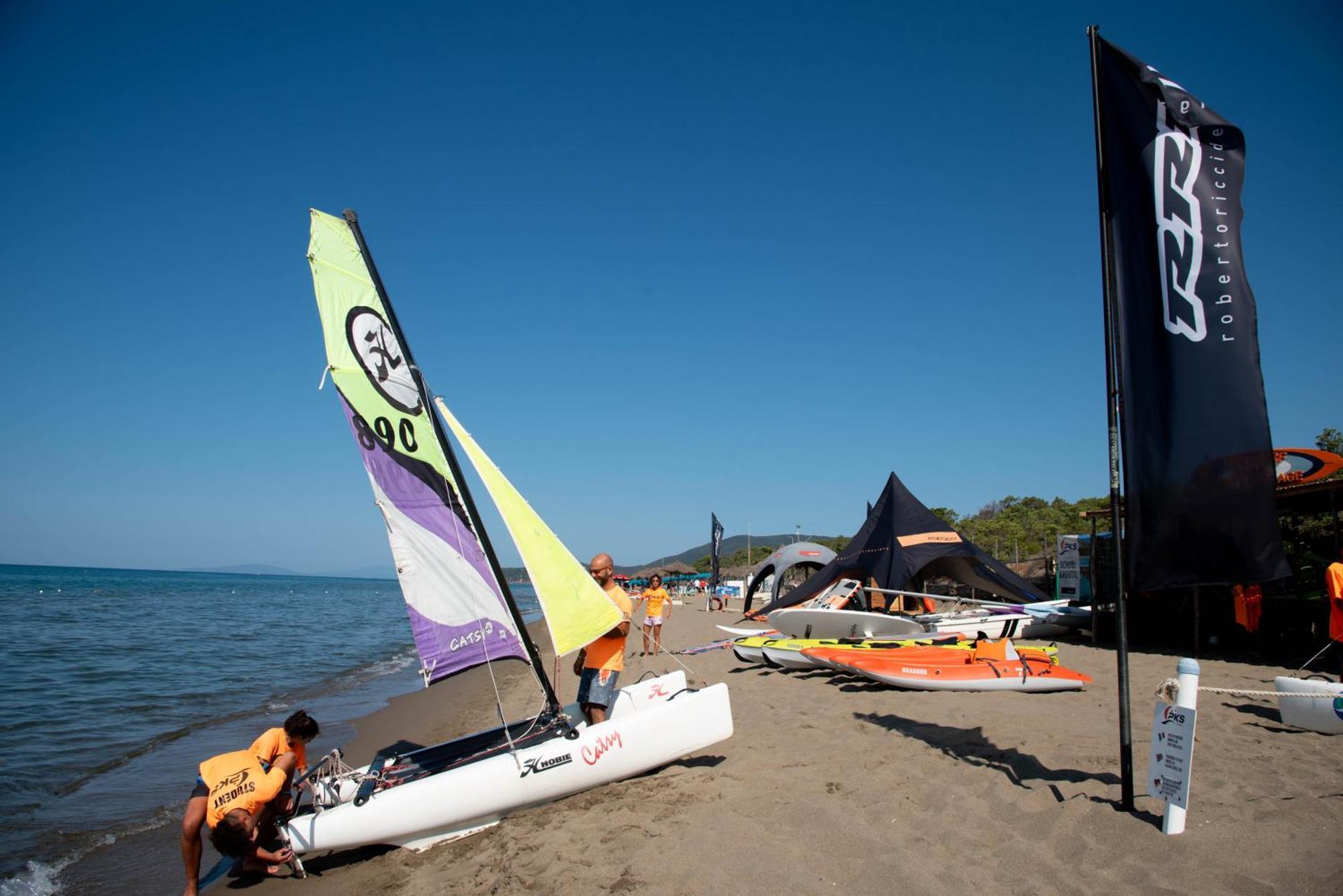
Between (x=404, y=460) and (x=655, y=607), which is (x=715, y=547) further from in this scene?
(x=404, y=460)

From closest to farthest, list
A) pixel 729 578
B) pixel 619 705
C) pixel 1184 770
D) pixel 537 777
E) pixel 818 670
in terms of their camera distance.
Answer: pixel 1184 770, pixel 537 777, pixel 619 705, pixel 818 670, pixel 729 578

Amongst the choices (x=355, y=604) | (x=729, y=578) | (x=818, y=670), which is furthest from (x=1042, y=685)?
(x=355, y=604)

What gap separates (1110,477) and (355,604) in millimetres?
52087

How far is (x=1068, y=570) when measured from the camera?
19.0m

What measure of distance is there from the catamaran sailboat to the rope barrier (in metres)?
2.89

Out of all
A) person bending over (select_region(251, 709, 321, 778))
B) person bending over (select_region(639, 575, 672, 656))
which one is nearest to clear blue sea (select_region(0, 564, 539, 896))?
person bending over (select_region(251, 709, 321, 778))

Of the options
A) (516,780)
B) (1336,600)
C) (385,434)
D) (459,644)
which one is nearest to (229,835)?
(516,780)

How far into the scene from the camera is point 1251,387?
379 cm

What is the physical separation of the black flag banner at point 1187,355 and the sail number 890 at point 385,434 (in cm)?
489

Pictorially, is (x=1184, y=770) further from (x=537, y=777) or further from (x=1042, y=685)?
(x=1042, y=685)

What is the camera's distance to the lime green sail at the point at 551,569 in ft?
17.5

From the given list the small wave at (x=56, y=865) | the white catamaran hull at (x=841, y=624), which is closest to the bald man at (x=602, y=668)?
the small wave at (x=56, y=865)

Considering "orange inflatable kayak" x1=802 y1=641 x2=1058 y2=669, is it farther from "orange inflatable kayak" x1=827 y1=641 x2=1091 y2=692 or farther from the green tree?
the green tree

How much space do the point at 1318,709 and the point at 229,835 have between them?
8.09 m
